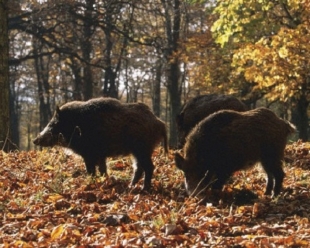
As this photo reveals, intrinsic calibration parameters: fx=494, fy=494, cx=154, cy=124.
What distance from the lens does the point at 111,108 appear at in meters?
8.05

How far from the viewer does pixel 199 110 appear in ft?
36.1

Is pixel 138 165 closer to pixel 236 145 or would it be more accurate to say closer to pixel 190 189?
pixel 190 189

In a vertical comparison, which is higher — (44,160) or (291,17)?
(291,17)

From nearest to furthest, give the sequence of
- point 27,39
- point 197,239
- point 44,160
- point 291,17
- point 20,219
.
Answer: point 197,239, point 20,219, point 44,160, point 291,17, point 27,39

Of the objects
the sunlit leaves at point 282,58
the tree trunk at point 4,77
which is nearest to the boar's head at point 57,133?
the tree trunk at point 4,77

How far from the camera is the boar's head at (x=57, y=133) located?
8352 millimetres

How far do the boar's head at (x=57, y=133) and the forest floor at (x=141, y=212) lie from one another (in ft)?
1.64

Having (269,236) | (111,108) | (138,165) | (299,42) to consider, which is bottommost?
(269,236)

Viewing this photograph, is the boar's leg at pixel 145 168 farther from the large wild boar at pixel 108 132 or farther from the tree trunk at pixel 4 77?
the tree trunk at pixel 4 77

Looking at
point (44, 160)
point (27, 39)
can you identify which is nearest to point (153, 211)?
point (44, 160)

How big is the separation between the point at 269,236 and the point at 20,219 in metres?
2.82

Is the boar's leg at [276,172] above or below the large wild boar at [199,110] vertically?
below

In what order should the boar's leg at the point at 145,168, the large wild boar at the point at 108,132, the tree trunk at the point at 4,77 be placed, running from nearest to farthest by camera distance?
the boar's leg at the point at 145,168
the large wild boar at the point at 108,132
the tree trunk at the point at 4,77

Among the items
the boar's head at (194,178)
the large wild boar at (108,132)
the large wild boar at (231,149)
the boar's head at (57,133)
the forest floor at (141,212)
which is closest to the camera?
the forest floor at (141,212)
